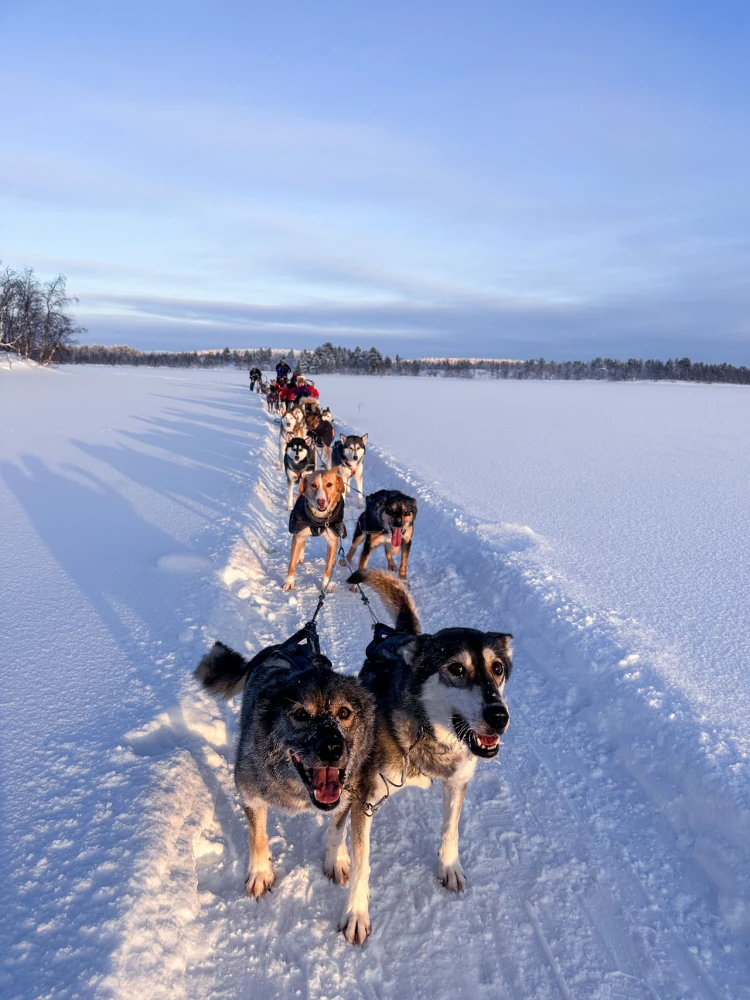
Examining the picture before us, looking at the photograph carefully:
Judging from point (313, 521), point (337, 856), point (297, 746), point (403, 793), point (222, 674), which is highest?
point (297, 746)

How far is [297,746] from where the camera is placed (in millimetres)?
2377

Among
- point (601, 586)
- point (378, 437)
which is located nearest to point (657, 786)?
point (601, 586)

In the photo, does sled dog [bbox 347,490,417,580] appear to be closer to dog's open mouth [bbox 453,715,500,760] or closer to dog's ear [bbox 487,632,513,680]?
dog's ear [bbox 487,632,513,680]

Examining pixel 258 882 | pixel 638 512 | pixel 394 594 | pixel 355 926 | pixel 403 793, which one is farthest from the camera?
pixel 638 512

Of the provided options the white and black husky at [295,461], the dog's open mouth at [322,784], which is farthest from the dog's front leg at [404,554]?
the dog's open mouth at [322,784]

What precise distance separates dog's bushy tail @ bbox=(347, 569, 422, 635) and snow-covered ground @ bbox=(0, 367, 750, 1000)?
1.04m

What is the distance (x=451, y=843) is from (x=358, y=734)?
35.1 inches

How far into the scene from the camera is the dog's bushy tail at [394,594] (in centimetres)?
374

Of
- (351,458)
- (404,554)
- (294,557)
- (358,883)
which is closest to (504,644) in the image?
(358,883)

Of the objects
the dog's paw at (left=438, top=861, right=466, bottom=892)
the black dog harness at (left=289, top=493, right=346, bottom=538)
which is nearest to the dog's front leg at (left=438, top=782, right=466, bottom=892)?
the dog's paw at (left=438, top=861, right=466, bottom=892)

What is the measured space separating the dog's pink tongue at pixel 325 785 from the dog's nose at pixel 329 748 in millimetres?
83

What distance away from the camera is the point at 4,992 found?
201 centimetres

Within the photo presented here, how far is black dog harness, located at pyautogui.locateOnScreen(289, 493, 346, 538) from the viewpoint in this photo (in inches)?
265

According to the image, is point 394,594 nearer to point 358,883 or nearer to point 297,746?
point 297,746
